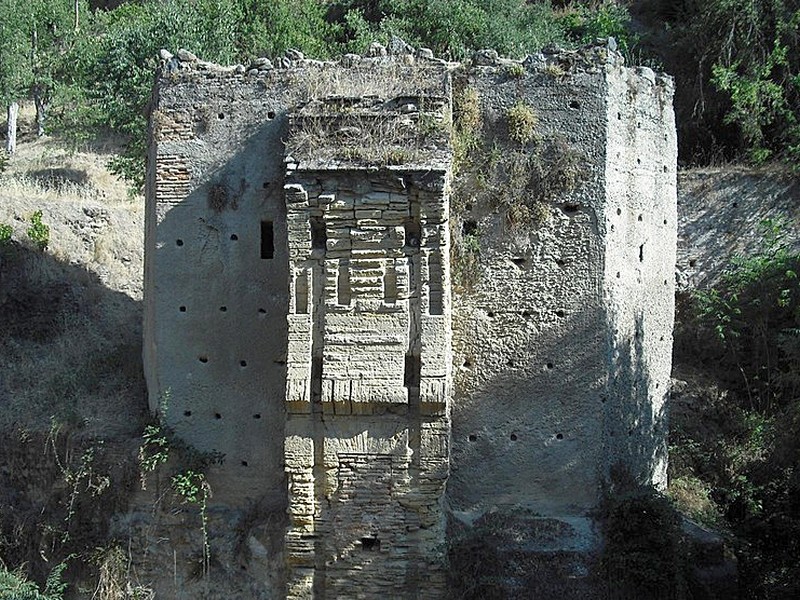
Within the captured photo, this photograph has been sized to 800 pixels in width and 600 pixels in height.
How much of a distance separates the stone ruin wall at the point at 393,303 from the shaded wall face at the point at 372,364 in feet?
0.07

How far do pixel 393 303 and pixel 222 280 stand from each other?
2318 millimetres

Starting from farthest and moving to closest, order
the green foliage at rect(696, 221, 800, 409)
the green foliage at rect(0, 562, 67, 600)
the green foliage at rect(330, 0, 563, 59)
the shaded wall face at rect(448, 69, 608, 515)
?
the green foliage at rect(330, 0, 563, 59) → the green foliage at rect(696, 221, 800, 409) → the shaded wall face at rect(448, 69, 608, 515) → the green foliage at rect(0, 562, 67, 600)

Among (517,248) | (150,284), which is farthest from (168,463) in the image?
(517,248)

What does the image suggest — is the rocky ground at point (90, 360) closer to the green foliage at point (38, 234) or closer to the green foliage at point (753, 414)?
the green foliage at point (38, 234)

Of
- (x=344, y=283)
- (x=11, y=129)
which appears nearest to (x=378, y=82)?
(x=344, y=283)

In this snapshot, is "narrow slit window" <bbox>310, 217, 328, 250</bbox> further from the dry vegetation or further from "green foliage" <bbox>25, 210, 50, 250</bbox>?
"green foliage" <bbox>25, 210, 50, 250</bbox>

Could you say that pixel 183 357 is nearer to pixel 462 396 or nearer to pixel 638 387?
pixel 462 396

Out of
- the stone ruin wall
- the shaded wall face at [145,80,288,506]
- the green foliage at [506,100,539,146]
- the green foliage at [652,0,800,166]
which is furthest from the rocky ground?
the green foliage at [506,100,539,146]

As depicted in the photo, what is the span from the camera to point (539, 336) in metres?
10.1

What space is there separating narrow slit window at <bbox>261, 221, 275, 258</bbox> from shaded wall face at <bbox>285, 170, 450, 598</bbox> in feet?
4.18

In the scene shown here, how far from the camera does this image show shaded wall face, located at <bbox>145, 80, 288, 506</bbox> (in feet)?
34.2

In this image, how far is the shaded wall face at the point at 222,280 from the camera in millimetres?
10430

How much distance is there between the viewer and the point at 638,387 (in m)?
10.8

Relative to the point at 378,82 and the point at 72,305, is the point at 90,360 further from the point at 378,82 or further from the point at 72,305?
the point at 378,82
